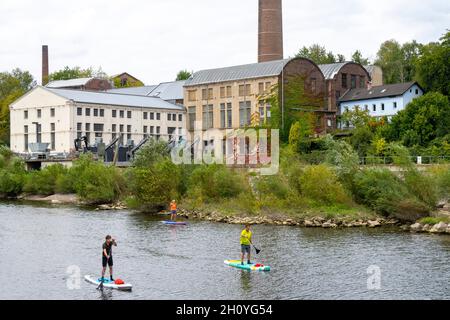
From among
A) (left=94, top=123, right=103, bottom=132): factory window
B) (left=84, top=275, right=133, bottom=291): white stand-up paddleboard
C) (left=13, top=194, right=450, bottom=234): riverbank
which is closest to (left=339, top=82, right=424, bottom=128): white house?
(left=94, top=123, right=103, bottom=132): factory window

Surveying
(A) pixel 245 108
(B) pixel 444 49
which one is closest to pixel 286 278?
(B) pixel 444 49

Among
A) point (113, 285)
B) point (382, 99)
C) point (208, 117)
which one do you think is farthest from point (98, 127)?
point (113, 285)

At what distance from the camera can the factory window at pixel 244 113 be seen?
8788 centimetres

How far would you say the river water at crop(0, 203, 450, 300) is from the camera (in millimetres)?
28281

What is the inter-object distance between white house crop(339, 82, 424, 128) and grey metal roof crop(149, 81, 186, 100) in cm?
2641

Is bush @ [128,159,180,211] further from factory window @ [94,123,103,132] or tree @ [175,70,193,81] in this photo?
tree @ [175,70,193,81]

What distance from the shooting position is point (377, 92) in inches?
3383

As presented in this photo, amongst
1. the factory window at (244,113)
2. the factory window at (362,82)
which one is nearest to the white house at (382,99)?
the factory window at (362,82)

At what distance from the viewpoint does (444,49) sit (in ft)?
251

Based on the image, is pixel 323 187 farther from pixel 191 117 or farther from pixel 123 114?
pixel 123 114

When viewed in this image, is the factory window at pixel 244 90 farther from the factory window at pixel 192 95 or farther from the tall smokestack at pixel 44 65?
the tall smokestack at pixel 44 65

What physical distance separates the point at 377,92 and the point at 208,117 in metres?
21.8
